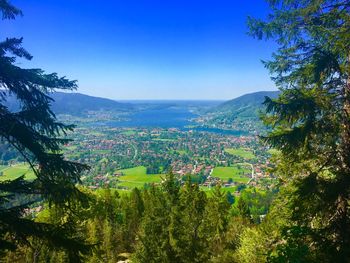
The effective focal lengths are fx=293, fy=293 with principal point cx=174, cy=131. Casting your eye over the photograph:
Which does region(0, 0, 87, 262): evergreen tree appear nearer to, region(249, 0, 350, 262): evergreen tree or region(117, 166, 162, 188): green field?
region(249, 0, 350, 262): evergreen tree

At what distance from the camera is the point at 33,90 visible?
21.9 ft

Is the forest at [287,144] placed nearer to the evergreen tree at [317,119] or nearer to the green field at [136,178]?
the evergreen tree at [317,119]

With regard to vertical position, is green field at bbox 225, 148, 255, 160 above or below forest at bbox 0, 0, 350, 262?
below

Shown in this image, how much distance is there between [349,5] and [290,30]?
1.56m

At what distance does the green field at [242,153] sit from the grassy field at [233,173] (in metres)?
22.5

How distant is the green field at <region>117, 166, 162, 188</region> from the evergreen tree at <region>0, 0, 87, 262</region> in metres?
83.0

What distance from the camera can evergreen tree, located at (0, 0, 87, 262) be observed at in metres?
6.05

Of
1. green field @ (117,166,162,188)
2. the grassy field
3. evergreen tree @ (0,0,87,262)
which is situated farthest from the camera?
the grassy field

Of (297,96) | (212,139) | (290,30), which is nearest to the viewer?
(297,96)

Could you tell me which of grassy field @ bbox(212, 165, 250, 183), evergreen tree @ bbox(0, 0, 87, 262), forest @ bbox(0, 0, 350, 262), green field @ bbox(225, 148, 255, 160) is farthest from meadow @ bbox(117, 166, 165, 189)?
evergreen tree @ bbox(0, 0, 87, 262)

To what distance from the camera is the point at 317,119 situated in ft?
25.1

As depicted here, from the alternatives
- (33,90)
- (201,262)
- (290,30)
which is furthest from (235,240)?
(33,90)

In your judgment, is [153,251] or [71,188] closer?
[71,188]

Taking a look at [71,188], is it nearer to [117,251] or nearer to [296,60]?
[296,60]
